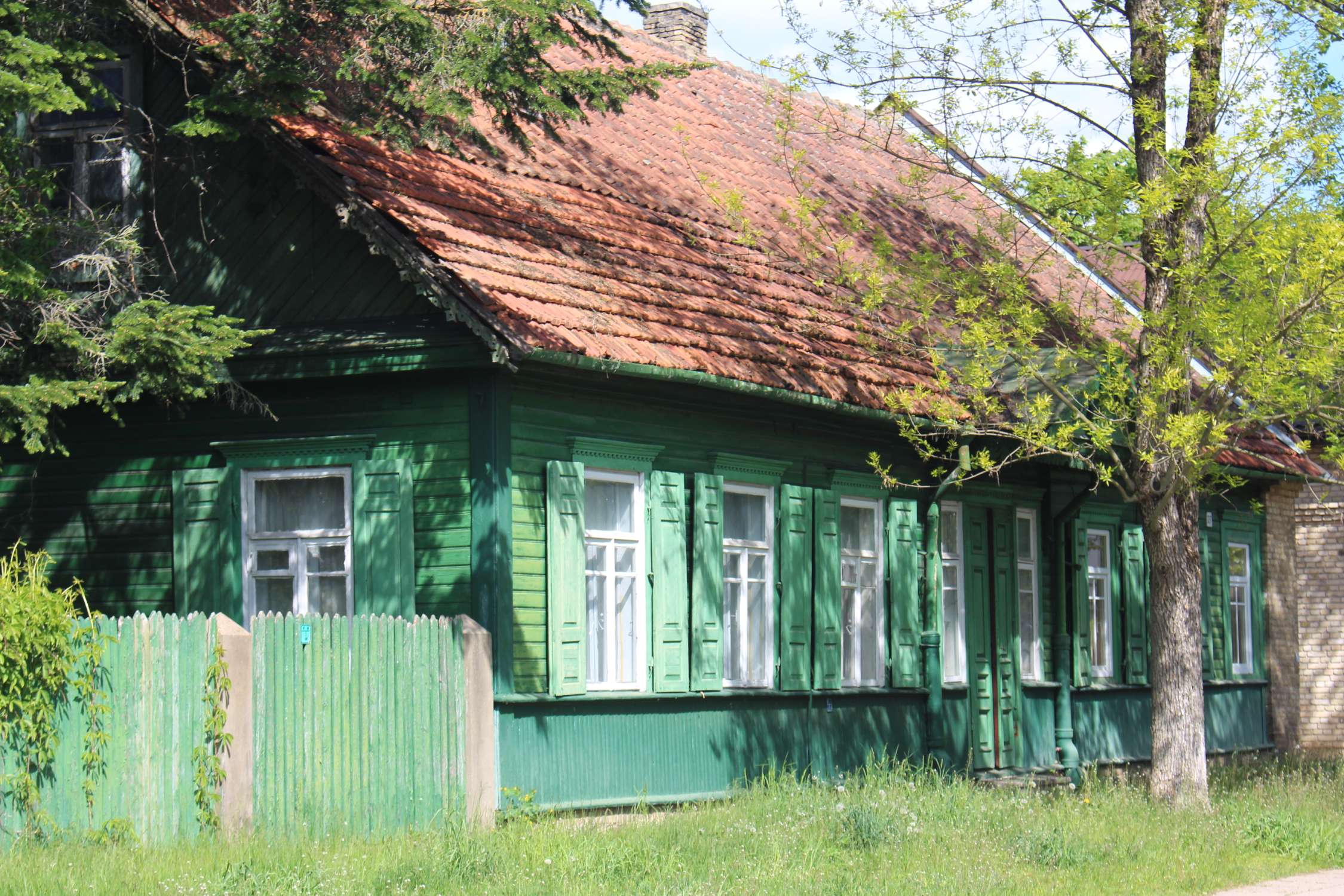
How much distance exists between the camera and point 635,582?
534 inches

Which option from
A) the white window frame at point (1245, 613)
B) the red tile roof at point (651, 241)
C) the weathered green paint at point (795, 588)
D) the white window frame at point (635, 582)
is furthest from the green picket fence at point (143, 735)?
the white window frame at point (1245, 613)

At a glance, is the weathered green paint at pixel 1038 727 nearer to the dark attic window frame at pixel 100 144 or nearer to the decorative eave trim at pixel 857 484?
the decorative eave trim at pixel 857 484

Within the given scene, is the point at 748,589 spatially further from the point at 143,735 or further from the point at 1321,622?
the point at 1321,622

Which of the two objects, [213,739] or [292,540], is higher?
[292,540]

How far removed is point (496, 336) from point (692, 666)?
11.2 feet

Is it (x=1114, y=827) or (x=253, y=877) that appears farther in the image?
(x=1114, y=827)

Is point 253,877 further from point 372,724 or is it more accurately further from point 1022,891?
point 1022,891

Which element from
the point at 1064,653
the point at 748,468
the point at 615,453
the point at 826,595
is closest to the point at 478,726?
the point at 615,453

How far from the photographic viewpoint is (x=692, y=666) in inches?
546

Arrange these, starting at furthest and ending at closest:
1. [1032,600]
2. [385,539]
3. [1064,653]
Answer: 1. [1032,600]
2. [1064,653]
3. [385,539]

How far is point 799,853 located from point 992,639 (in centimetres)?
779

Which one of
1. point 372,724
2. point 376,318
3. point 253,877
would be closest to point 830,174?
point 376,318

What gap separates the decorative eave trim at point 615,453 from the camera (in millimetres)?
13094

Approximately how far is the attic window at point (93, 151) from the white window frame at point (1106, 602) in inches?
438
